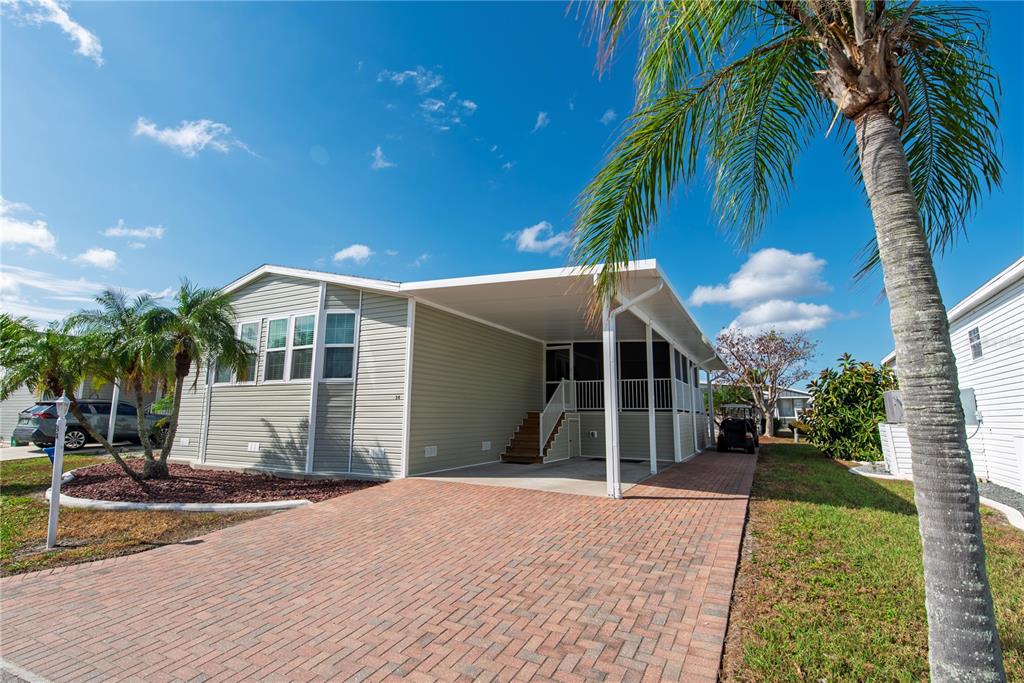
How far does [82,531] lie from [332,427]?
423 cm

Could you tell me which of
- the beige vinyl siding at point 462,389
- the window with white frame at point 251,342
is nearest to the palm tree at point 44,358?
the window with white frame at point 251,342

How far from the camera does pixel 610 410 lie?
7461 mm

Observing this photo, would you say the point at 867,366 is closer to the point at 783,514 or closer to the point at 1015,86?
the point at 783,514

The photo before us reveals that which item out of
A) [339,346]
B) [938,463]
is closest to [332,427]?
[339,346]

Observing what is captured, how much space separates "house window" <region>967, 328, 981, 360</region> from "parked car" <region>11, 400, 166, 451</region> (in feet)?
66.0

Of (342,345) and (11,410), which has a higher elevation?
(342,345)

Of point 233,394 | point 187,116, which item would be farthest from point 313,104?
point 233,394

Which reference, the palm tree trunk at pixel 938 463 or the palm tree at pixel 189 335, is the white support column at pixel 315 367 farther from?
the palm tree trunk at pixel 938 463

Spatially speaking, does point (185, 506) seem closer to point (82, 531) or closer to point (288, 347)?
point (82, 531)

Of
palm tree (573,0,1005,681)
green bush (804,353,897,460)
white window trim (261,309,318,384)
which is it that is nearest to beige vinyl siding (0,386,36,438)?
white window trim (261,309,318,384)

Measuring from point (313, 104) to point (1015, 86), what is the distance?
31.9 ft

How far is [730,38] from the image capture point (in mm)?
2963

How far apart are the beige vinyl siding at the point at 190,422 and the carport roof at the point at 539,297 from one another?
2.75m

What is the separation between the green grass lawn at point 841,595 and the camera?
272 centimetres
